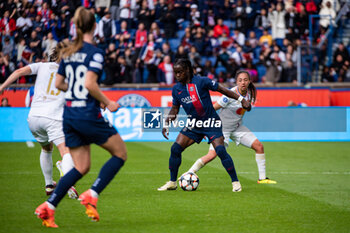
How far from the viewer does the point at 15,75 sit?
22.9 feet

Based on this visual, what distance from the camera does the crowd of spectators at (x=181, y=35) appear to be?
65.5 ft

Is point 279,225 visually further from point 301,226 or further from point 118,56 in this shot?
point 118,56

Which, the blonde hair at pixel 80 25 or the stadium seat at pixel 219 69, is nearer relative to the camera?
the blonde hair at pixel 80 25

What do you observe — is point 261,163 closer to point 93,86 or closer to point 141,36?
point 93,86

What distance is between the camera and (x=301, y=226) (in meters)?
6.06

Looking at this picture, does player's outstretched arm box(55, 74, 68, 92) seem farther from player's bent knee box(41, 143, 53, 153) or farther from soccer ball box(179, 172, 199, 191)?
soccer ball box(179, 172, 199, 191)

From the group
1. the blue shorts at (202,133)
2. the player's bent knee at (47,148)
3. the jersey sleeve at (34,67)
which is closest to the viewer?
the jersey sleeve at (34,67)

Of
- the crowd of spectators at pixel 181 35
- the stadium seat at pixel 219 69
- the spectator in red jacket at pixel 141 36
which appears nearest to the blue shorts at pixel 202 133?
the crowd of spectators at pixel 181 35

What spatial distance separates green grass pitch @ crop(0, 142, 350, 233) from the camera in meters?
6.06

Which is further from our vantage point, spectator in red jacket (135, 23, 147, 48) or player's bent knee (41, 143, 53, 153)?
spectator in red jacket (135, 23, 147, 48)

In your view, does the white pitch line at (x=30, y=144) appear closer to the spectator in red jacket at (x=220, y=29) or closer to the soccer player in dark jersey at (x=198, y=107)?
the spectator in red jacket at (x=220, y=29)

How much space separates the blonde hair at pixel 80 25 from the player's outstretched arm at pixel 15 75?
149 centimetres

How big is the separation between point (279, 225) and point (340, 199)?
215 centimetres

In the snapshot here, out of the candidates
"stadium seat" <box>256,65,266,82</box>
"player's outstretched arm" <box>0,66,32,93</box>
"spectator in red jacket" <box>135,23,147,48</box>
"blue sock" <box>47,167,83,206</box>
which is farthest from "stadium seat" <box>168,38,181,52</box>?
"blue sock" <box>47,167,83,206</box>
